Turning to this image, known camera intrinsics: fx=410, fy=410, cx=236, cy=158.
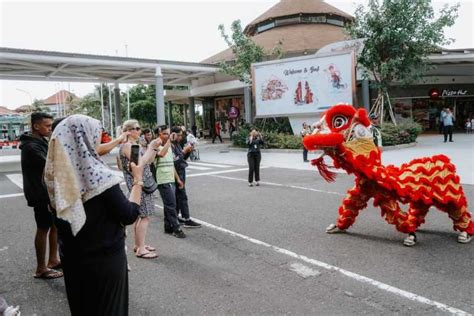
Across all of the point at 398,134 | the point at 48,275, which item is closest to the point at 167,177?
the point at 48,275

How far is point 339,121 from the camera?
541 cm

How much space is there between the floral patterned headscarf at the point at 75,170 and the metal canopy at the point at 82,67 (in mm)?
19893

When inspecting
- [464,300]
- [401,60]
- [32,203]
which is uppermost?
[401,60]

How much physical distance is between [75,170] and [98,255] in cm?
51

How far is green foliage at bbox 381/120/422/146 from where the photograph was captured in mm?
18734

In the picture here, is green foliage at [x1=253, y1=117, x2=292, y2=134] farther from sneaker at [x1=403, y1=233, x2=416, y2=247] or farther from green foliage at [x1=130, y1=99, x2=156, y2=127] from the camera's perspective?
green foliage at [x1=130, y1=99, x2=156, y2=127]

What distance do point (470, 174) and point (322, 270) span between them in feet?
26.9

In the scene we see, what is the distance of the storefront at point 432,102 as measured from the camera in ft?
97.4

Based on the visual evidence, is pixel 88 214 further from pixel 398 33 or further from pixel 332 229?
pixel 398 33

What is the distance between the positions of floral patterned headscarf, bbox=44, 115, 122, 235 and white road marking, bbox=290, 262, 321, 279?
2745 mm

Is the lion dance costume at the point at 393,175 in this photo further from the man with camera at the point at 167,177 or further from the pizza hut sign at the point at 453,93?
the pizza hut sign at the point at 453,93

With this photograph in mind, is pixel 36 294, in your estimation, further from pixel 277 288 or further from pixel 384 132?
pixel 384 132

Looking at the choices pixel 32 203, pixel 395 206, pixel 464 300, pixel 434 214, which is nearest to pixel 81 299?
pixel 32 203

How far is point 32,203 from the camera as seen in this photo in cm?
445
